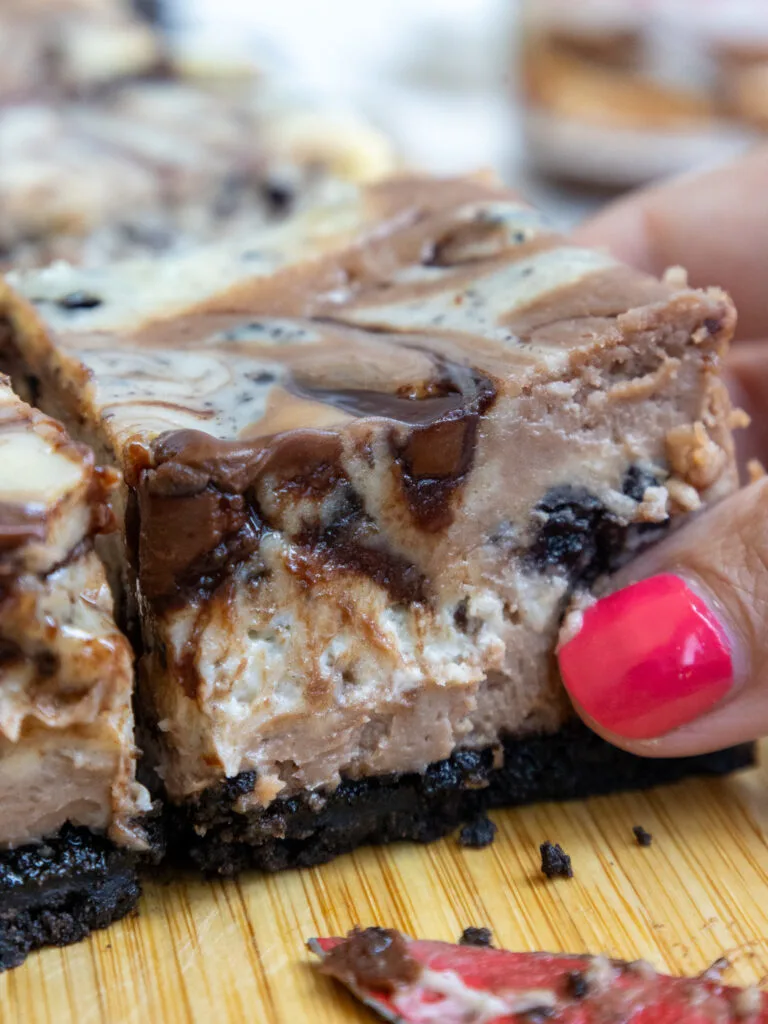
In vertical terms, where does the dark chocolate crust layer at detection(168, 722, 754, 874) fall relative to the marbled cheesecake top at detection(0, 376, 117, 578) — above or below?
below

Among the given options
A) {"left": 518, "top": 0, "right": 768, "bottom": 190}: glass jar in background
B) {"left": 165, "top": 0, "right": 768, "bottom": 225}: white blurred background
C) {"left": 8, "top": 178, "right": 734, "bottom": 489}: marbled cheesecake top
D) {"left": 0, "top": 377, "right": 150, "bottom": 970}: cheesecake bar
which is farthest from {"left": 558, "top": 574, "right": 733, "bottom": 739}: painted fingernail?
{"left": 518, "top": 0, "right": 768, "bottom": 190}: glass jar in background

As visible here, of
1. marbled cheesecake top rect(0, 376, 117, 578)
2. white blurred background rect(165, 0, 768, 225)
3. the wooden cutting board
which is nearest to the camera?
marbled cheesecake top rect(0, 376, 117, 578)

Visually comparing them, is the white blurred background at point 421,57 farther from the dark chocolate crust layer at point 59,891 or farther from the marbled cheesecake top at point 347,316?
the dark chocolate crust layer at point 59,891

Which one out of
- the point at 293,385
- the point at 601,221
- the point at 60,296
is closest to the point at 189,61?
the point at 601,221

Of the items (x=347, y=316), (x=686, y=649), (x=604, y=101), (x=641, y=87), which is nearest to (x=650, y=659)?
(x=686, y=649)

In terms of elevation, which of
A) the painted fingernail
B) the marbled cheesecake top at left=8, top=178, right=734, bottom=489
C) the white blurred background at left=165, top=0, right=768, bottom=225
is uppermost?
the marbled cheesecake top at left=8, top=178, right=734, bottom=489

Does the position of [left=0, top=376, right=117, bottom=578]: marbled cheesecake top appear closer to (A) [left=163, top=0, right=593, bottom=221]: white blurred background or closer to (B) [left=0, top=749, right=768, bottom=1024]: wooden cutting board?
(B) [left=0, top=749, right=768, bottom=1024]: wooden cutting board

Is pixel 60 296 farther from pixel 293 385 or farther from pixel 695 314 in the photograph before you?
pixel 695 314

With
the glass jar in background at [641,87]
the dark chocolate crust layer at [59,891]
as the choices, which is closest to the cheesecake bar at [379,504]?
the dark chocolate crust layer at [59,891]
